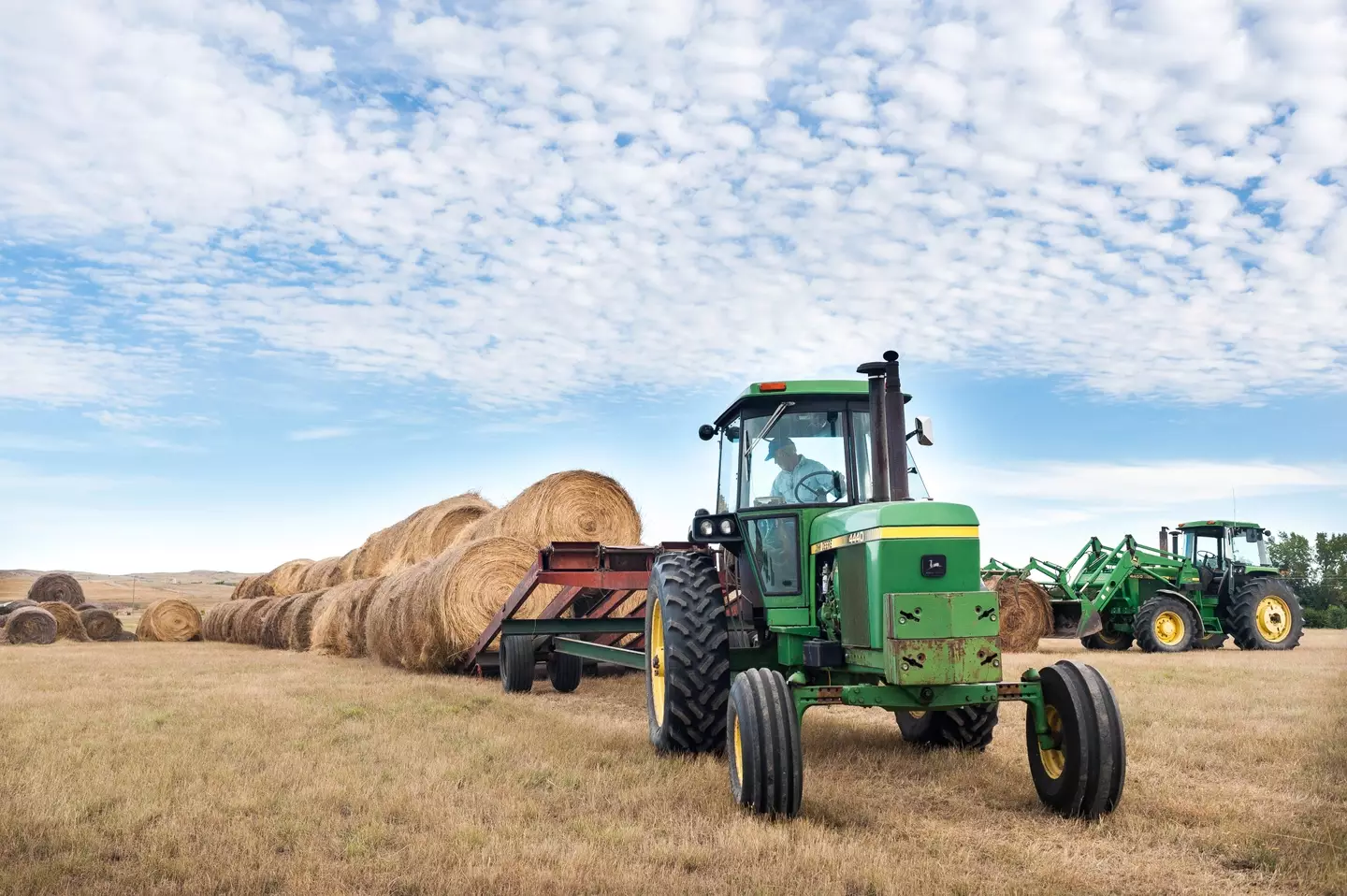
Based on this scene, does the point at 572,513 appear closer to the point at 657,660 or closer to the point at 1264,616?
the point at 657,660

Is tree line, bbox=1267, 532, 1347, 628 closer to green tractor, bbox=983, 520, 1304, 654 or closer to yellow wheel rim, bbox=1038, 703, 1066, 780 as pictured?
green tractor, bbox=983, 520, 1304, 654

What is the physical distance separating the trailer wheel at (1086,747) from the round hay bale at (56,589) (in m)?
24.0

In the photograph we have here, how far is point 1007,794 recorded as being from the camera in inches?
211

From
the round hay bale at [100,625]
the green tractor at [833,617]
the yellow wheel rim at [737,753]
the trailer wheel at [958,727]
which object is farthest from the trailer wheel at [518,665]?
the round hay bale at [100,625]

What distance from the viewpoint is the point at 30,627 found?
19375mm

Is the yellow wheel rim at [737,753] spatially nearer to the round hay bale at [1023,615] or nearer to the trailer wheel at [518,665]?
the trailer wheel at [518,665]

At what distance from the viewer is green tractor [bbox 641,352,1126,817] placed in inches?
190

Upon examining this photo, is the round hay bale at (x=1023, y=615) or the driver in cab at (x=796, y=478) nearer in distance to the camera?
the driver in cab at (x=796, y=478)

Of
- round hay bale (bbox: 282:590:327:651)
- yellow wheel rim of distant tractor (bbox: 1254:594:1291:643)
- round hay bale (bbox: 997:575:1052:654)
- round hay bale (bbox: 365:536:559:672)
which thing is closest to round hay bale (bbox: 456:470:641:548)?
round hay bale (bbox: 365:536:559:672)

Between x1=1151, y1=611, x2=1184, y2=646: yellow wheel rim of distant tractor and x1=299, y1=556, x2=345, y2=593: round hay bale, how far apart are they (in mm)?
13039

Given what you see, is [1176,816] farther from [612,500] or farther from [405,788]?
[612,500]

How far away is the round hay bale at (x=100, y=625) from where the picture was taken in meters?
20.9

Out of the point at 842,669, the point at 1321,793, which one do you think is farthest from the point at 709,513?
the point at 1321,793

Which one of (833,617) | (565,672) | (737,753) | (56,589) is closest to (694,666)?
(833,617)
